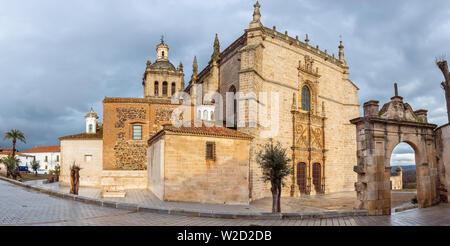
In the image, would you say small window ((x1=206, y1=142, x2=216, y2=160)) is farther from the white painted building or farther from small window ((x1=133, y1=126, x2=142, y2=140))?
the white painted building

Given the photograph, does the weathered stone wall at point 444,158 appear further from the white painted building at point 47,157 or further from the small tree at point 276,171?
the white painted building at point 47,157

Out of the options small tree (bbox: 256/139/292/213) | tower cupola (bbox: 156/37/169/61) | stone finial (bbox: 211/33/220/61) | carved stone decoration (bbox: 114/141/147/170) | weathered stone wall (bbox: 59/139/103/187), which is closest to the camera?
small tree (bbox: 256/139/292/213)

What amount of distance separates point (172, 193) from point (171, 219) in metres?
6.33

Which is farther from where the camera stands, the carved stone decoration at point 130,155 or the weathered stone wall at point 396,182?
the weathered stone wall at point 396,182

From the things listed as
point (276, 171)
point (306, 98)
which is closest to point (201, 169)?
point (276, 171)

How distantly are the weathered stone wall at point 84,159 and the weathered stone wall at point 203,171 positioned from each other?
12.1 meters

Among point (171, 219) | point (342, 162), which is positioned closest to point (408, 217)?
point (171, 219)

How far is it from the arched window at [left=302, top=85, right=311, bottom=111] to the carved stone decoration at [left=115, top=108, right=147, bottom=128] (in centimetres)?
1444

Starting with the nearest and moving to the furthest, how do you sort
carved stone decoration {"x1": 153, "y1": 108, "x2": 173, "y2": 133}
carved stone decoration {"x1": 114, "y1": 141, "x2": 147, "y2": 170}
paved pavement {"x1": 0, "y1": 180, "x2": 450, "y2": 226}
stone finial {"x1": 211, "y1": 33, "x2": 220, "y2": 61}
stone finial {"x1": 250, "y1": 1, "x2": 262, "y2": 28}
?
paved pavement {"x1": 0, "y1": 180, "x2": 450, "y2": 226} < stone finial {"x1": 250, "y1": 1, "x2": 262, "y2": 28} < carved stone decoration {"x1": 114, "y1": 141, "x2": 147, "y2": 170} < carved stone decoration {"x1": 153, "y1": 108, "x2": 173, "y2": 133} < stone finial {"x1": 211, "y1": 33, "x2": 220, "y2": 61}

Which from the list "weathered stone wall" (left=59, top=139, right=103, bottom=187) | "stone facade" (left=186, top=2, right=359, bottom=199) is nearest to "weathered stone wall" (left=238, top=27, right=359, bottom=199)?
"stone facade" (left=186, top=2, right=359, bottom=199)

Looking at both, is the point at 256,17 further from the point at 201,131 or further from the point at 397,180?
the point at 397,180

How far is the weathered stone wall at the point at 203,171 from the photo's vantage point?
15102mm

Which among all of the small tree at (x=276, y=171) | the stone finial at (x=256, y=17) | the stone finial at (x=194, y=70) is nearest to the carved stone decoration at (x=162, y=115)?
the stone finial at (x=194, y=70)

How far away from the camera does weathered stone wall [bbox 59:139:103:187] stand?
949 inches
